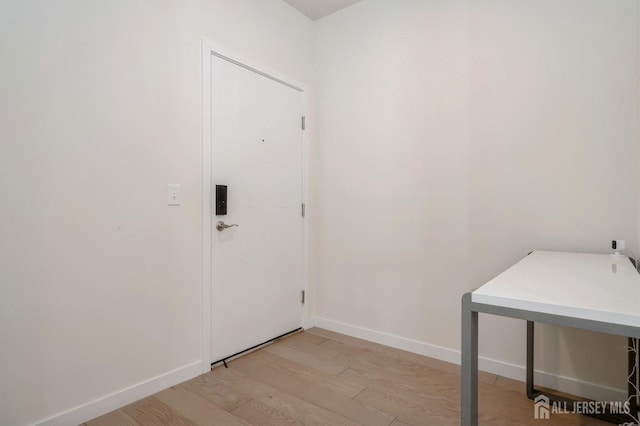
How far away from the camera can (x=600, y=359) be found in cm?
183

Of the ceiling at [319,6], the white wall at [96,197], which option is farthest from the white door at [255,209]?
the ceiling at [319,6]

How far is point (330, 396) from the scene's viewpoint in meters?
1.89

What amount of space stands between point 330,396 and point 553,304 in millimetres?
1424

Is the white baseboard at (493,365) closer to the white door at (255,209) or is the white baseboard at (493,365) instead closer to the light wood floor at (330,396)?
the light wood floor at (330,396)

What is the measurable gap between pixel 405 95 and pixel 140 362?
2.51 metres

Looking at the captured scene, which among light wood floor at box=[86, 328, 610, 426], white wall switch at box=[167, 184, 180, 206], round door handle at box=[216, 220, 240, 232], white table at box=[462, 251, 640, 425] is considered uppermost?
white wall switch at box=[167, 184, 180, 206]

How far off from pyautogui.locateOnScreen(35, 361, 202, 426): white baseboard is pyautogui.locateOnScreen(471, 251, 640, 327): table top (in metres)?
1.85

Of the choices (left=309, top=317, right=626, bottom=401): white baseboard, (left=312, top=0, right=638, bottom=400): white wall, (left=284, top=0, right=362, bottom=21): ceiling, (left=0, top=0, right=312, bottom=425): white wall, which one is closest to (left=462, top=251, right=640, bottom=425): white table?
(left=312, top=0, right=638, bottom=400): white wall

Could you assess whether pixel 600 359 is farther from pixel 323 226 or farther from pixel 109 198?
pixel 109 198

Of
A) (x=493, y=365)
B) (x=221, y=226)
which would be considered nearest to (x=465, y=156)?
(x=493, y=365)

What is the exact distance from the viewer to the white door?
2299 mm

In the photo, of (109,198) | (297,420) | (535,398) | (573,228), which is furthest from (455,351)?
(109,198)

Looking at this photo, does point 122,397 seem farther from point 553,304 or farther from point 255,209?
point 553,304

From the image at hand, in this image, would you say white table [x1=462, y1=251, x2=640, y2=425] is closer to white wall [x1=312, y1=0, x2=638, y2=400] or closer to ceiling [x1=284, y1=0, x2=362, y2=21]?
white wall [x1=312, y1=0, x2=638, y2=400]
